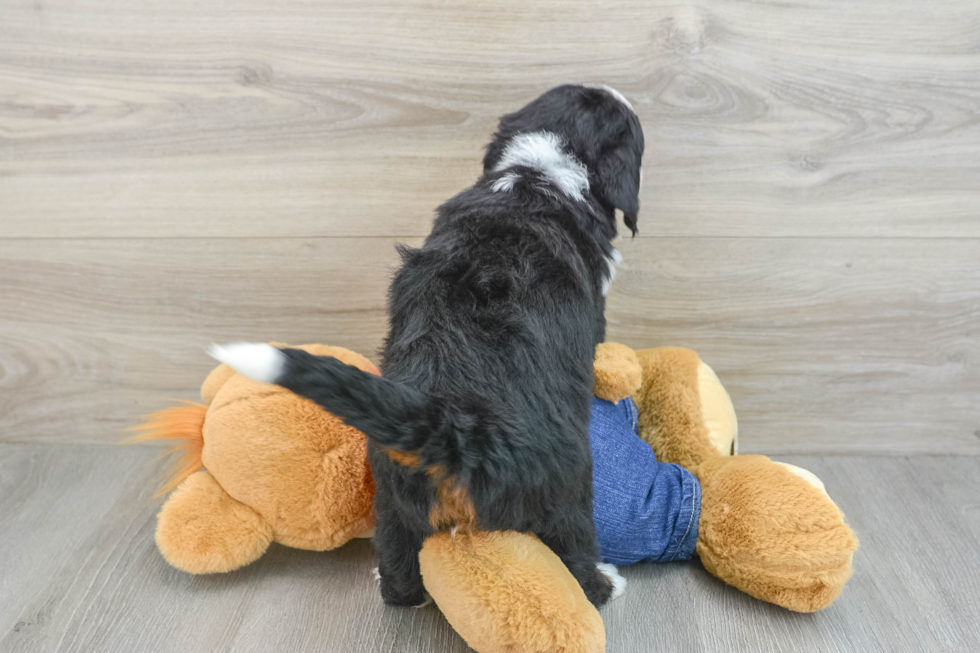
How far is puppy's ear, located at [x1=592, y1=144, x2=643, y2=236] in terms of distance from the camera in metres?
1.12

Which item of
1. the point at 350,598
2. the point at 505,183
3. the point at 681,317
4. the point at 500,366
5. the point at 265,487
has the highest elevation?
the point at 505,183

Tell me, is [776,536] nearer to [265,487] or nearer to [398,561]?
[398,561]

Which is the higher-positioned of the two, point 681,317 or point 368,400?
point 368,400

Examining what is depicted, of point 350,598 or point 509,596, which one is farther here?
point 350,598

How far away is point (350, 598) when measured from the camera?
3.78ft

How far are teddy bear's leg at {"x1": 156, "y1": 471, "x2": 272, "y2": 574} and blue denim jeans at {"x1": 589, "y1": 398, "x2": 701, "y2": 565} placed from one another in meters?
0.58

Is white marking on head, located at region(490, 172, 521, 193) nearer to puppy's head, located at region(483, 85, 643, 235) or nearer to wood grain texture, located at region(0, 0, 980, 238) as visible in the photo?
puppy's head, located at region(483, 85, 643, 235)

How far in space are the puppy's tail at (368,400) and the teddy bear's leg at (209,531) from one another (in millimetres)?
518

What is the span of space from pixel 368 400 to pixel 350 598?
588 millimetres

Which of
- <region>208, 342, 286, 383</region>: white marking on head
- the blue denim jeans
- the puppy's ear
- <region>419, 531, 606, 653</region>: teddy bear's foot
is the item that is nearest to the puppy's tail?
<region>208, 342, 286, 383</region>: white marking on head

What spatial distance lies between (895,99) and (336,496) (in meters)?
1.30

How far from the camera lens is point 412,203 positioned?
1414 millimetres

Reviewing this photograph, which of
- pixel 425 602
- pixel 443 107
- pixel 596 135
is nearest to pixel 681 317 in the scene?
pixel 596 135

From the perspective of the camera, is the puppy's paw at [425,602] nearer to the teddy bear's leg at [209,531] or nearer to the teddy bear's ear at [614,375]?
the teddy bear's leg at [209,531]
